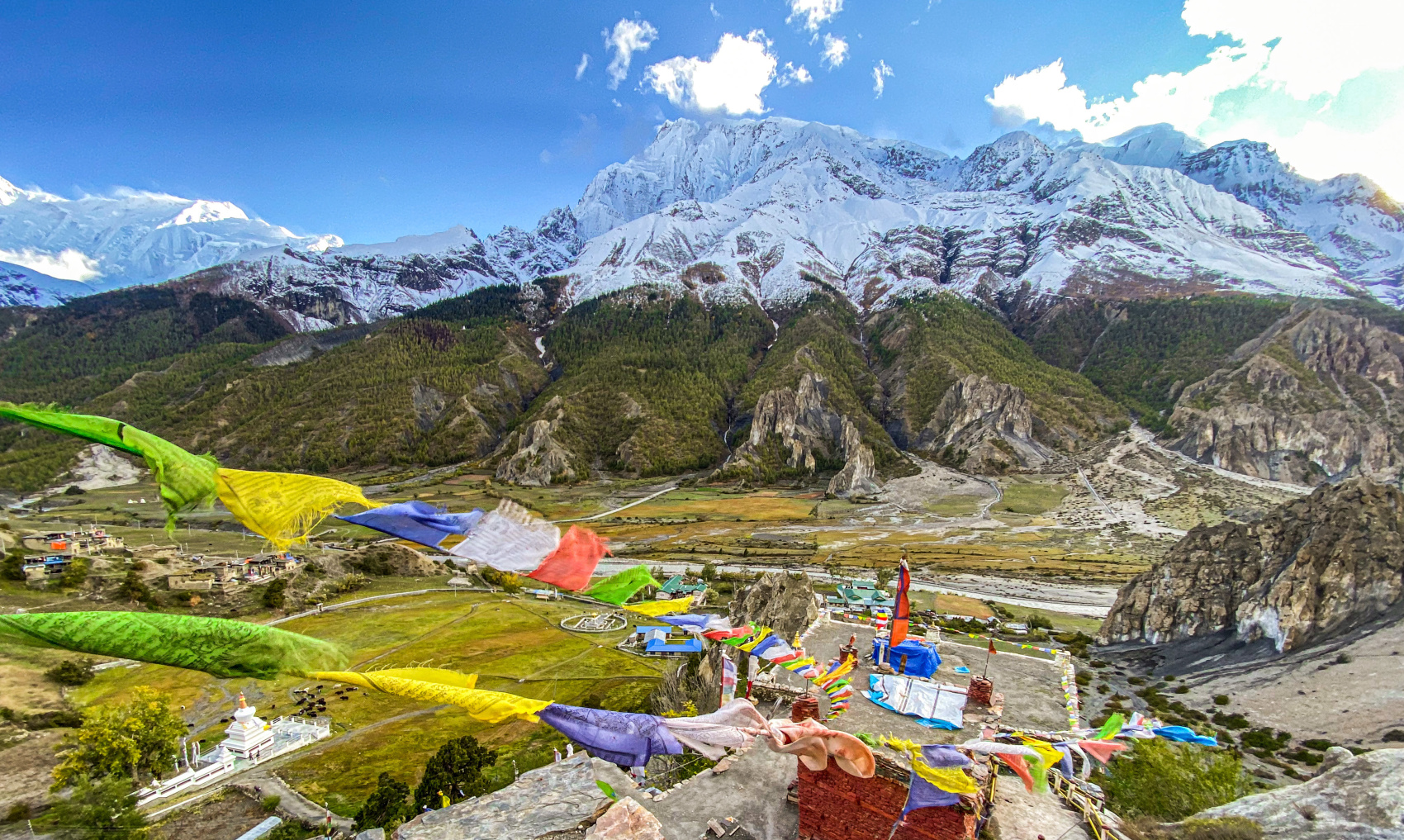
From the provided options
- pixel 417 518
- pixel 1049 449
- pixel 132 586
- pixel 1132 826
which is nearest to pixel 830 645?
pixel 1132 826

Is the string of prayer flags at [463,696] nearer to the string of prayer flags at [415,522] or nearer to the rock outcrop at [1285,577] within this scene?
the string of prayer flags at [415,522]

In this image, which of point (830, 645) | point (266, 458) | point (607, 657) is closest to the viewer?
point (830, 645)

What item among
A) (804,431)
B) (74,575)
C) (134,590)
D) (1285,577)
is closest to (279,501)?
(1285,577)

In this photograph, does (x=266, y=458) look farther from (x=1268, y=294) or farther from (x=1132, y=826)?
(x=1268, y=294)

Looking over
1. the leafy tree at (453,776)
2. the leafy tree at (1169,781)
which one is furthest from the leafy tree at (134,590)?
the leafy tree at (1169,781)

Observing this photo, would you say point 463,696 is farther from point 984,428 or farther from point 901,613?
point 984,428
